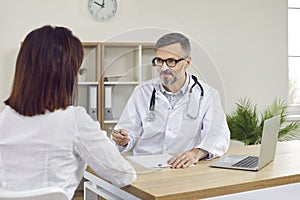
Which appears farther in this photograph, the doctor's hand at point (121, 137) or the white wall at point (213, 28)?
the white wall at point (213, 28)

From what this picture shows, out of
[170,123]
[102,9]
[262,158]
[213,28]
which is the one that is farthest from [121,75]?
[213,28]

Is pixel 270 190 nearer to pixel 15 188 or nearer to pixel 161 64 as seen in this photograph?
pixel 161 64

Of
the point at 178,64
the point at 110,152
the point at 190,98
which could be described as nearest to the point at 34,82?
the point at 110,152

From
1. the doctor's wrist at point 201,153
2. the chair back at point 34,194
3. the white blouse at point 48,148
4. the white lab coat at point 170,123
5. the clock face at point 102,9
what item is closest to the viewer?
the chair back at point 34,194

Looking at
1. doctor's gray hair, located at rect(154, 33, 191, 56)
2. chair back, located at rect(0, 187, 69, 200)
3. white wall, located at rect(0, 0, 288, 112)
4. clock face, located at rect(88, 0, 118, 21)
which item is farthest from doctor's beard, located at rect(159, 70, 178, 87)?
clock face, located at rect(88, 0, 118, 21)

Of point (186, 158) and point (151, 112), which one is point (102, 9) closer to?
point (151, 112)

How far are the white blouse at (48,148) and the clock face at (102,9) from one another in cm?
286

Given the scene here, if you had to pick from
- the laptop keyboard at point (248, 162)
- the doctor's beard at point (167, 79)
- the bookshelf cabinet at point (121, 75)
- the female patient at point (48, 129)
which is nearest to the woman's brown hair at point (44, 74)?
the female patient at point (48, 129)

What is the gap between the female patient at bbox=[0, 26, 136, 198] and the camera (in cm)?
130

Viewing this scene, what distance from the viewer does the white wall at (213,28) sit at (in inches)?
153

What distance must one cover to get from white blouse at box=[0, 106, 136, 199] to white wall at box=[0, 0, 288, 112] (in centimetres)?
266

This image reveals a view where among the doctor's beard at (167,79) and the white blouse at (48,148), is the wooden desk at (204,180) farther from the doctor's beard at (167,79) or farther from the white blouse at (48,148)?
the doctor's beard at (167,79)

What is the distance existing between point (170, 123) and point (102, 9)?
262 cm

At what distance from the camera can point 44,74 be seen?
133 cm
